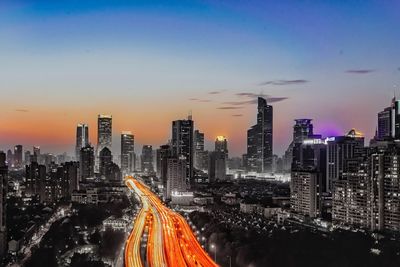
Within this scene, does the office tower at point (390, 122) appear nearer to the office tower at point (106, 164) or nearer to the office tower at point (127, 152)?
the office tower at point (106, 164)

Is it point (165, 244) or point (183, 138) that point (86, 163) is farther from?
point (165, 244)

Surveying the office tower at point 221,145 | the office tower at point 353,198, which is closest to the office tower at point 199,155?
the office tower at point 221,145

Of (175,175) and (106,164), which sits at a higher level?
(106,164)

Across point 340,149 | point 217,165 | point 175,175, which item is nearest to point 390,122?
point 340,149

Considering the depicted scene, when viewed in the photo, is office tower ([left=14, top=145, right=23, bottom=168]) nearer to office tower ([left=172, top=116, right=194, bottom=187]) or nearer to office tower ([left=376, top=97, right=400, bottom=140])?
office tower ([left=172, top=116, right=194, bottom=187])

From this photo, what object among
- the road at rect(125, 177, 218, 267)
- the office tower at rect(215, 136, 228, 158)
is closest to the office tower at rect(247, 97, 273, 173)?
the office tower at rect(215, 136, 228, 158)

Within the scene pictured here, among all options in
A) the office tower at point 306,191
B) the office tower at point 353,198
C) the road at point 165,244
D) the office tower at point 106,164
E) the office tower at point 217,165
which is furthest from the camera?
the office tower at point 217,165

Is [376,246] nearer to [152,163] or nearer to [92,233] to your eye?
[92,233]
